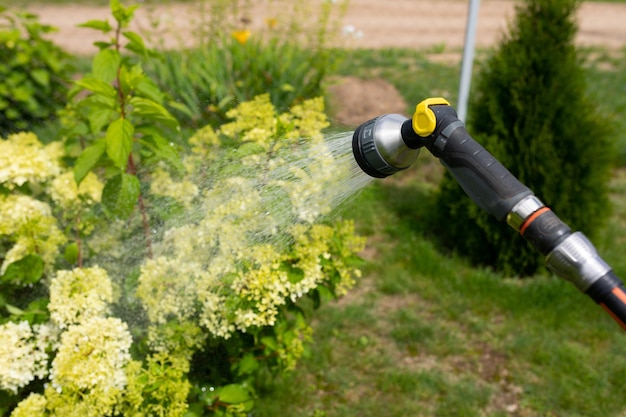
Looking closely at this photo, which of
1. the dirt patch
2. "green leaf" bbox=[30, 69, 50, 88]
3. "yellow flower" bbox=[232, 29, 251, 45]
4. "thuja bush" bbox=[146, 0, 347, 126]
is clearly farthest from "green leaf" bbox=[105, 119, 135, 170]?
the dirt patch

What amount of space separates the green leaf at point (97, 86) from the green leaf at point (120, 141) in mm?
110

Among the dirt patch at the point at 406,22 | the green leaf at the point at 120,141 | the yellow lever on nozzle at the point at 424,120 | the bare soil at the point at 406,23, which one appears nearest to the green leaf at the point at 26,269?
the green leaf at the point at 120,141

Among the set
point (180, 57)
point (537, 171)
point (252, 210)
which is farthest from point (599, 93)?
point (252, 210)

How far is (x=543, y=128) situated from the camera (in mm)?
3352

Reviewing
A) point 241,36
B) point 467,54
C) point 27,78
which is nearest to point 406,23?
point 241,36

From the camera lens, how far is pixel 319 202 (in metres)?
1.93

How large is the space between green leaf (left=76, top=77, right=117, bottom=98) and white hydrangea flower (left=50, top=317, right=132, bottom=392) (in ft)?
2.22

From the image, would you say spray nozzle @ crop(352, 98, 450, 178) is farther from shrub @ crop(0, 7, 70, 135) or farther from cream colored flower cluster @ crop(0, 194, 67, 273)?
shrub @ crop(0, 7, 70, 135)

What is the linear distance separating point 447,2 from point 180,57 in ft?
27.2

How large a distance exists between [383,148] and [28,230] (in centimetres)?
121

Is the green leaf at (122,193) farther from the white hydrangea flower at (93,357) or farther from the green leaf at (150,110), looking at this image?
the white hydrangea flower at (93,357)

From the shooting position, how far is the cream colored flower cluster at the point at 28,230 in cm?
197

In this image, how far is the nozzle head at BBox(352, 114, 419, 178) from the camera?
1293 millimetres

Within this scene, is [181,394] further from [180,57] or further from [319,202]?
[180,57]
